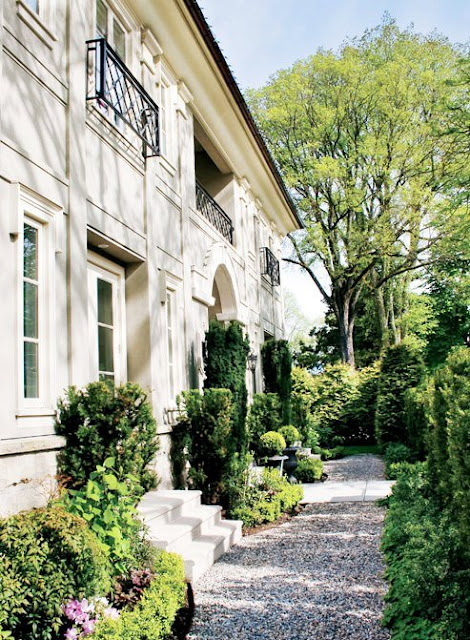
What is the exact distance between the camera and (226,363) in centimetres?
1054

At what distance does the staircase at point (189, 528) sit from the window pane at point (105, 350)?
1704 mm

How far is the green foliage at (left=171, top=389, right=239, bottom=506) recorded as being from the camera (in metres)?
8.52

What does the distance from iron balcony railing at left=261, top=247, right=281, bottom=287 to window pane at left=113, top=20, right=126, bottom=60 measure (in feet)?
32.9

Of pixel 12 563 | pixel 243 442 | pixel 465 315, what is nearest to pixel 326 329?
pixel 465 315

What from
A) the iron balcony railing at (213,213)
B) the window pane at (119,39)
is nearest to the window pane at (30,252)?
the window pane at (119,39)

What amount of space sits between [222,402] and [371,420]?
15.6m

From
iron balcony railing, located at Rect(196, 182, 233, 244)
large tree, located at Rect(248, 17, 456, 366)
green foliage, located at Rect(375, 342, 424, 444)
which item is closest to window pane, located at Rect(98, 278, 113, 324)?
iron balcony railing, located at Rect(196, 182, 233, 244)

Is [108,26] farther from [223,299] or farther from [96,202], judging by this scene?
[223,299]

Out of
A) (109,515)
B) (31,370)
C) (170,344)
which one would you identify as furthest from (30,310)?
(170,344)

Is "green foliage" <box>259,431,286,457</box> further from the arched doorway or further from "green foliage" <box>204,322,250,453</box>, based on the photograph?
the arched doorway

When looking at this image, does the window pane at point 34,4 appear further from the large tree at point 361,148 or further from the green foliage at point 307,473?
the large tree at point 361,148

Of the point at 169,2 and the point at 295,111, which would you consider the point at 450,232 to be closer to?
the point at 295,111

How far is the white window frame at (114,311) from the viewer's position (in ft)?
23.9

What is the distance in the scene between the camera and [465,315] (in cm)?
3556
